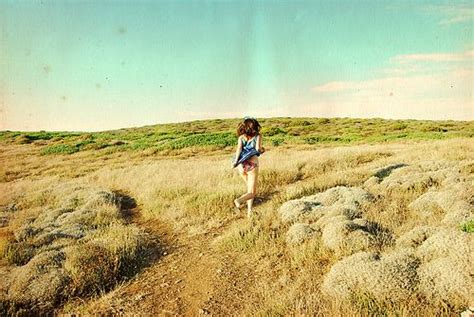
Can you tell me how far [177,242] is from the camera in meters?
9.55

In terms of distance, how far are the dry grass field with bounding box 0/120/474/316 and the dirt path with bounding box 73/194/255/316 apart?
3cm

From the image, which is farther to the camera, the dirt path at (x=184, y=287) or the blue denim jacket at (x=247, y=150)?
the blue denim jacket at (x=247, y=150)

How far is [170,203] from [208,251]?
13.1 feet

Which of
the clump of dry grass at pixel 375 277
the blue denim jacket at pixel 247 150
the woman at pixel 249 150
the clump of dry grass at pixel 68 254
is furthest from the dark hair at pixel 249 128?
the clump of dry grass at pixel 375 277

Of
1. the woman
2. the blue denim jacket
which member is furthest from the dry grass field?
the blue denim jacket

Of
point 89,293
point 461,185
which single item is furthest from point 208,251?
point 461,185

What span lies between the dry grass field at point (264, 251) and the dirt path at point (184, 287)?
0.09 ft

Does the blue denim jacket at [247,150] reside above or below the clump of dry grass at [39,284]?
above

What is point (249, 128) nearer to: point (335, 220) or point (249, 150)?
point (249, 150)

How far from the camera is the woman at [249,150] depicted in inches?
398

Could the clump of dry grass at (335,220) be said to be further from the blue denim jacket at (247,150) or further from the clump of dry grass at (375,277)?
the blue denim jacket at (247,150)

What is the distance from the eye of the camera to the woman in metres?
10.1

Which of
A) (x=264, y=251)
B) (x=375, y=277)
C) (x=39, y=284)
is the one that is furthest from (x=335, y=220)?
(x=39, y=284)

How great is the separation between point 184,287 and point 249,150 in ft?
12.8
